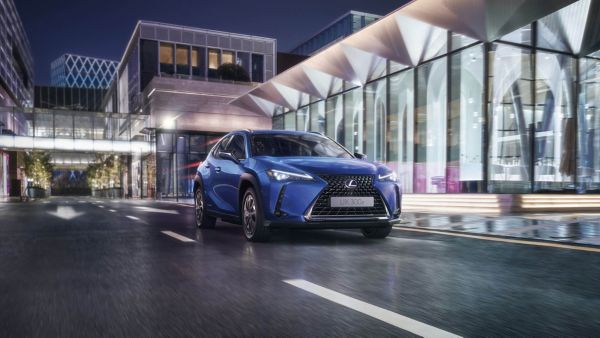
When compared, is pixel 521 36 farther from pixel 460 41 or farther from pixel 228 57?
pixel 228 57

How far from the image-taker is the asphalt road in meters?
3.20

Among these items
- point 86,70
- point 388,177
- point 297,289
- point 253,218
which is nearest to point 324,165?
point 388,177

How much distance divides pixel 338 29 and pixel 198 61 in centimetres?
2098

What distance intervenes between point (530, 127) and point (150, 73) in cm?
4144

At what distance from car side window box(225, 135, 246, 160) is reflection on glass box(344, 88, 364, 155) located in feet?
56.7

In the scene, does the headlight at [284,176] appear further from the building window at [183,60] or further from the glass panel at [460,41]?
the building window at [183,60]

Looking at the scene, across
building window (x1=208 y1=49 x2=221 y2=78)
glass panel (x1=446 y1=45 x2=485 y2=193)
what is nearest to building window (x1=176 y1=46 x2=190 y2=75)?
building window (x1=208 y1=49 x2=221 y2=78)

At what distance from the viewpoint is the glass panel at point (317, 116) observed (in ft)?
100

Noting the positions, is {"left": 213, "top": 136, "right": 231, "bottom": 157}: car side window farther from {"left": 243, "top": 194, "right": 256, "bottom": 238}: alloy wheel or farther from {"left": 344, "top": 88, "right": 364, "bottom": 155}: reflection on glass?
{"left": 344, "top": 88, "right": 364, "bottom": 155}: reflection on glass

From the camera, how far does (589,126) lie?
63.8 ft

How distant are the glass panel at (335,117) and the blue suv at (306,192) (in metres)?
20.2

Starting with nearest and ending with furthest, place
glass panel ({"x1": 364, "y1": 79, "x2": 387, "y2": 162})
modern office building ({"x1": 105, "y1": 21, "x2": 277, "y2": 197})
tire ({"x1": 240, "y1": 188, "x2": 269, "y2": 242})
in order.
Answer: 1. tire ({"x1": 240, "y1": 188, "x2": 269, "y2": 242})
2. glass panel ({"x1": 364, "y1": 79, "x2": 387, "y2": 162})
3. modern office building ({"x1": 105, "y1": 21, "x2": 277, "y2": 197})

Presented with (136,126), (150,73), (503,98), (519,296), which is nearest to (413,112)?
(503,98)

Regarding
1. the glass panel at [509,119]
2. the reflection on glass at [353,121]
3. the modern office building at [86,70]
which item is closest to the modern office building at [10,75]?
the reflection on glass at [353,121]
